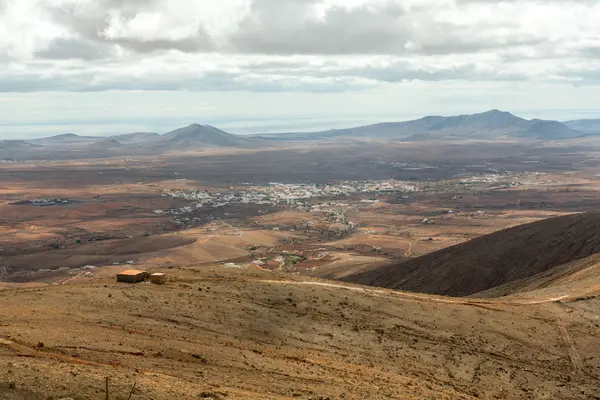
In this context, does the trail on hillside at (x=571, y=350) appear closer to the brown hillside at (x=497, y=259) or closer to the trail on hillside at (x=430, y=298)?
the trail on hillside at (x=430, y=298)

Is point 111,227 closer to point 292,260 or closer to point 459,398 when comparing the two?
point 292,260

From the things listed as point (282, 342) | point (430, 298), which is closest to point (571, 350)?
point (430, 298)

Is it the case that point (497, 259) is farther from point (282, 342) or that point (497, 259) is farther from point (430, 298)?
point (282, 342)

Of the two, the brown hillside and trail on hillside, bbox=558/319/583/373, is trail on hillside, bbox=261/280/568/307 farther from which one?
the brown hillside

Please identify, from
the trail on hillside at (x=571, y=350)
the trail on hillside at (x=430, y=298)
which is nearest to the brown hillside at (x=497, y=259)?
the trail on hillside at (x=430, y=298)

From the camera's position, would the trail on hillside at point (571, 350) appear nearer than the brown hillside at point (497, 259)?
Yes

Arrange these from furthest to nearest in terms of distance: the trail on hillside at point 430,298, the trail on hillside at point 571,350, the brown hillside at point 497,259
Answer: the brown hillside at point 497,259 < the trail on hillside at point 430,298 < the trail on hillside at point 571,350

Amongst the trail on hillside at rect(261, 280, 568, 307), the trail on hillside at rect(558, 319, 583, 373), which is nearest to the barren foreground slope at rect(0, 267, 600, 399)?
the trail on hillside at rect(558, 319, 583, 373)
